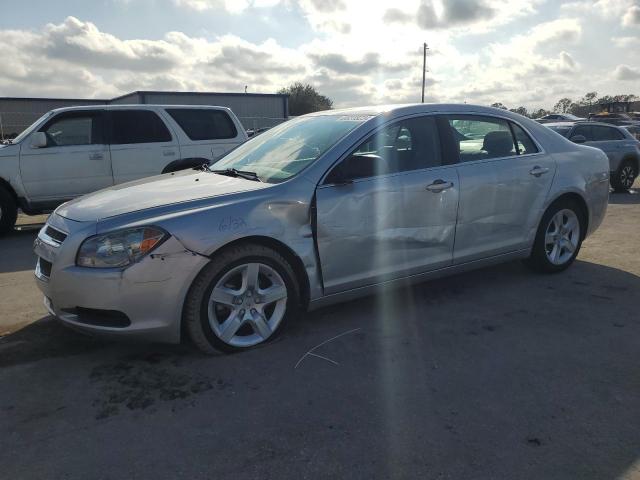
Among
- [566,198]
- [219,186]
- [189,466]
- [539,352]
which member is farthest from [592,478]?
[566,198]

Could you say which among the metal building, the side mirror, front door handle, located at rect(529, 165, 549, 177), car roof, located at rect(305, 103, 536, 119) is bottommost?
front door handle, located at rect(529, 165, 549, 177)

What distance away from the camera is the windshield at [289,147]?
153 inches

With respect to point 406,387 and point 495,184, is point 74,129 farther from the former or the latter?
point 406,387

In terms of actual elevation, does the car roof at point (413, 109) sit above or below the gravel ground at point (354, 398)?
above

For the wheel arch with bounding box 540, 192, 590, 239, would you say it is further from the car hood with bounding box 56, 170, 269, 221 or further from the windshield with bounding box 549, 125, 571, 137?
the windshield with bounding box 549, 125, 571, 137

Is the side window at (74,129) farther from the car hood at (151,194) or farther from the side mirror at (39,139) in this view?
the car hood at (151,194)

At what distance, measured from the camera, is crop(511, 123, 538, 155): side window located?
482 cm

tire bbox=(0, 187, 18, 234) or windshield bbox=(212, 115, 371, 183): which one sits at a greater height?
windshield bbox=(212, 115, 371, 183)

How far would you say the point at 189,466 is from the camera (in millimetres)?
2377

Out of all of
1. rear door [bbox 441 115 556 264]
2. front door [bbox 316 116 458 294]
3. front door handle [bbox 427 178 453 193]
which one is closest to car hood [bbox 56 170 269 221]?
front door [bbox 316 116 458 294]

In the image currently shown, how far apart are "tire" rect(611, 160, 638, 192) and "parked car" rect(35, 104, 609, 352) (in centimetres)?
813

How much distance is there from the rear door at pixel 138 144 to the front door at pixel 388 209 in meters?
5.35

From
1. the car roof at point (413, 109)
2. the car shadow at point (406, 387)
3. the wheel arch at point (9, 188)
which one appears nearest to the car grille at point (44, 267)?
the car shadow at point (406, 387)

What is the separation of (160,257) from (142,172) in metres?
5.67
